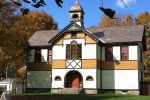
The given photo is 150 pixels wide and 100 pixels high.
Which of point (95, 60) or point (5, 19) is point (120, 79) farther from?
point (5, 19)

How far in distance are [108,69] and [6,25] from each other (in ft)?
44.6

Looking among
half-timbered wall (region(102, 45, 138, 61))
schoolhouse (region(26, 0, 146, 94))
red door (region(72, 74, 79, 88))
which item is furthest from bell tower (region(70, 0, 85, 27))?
red door (region(72, 74, 79, 88))

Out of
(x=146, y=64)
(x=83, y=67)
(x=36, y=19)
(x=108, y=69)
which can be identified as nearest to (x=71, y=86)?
(x=83, y=67)

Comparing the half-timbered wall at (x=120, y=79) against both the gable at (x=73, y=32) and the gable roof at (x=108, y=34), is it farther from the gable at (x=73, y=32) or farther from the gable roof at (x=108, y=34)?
the gable at (x=73, y=32)

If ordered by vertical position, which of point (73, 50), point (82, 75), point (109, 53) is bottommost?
point (82, 75)

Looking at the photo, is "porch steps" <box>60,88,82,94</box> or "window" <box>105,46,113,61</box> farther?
"window" <box>105,46,113,61</box>

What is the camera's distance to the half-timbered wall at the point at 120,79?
30.7 m

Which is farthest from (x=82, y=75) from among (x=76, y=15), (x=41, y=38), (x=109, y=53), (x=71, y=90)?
(x=41, y=38)

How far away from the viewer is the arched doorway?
3225 centimetres

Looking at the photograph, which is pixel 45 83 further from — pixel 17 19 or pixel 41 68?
pixel 17 19

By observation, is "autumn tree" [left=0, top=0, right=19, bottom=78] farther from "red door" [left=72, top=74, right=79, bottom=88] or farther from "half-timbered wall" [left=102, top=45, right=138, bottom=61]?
"half-timbered wall" [left=102, top=45, right=138, bottom=61]

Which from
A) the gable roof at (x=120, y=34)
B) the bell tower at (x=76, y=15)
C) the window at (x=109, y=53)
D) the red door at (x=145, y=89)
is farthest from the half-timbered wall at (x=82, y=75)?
the bell tower at (x=76, y=15)

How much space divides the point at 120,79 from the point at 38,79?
1087 cm

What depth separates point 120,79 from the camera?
3136 centimetres
